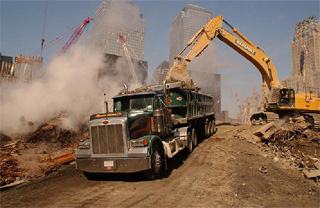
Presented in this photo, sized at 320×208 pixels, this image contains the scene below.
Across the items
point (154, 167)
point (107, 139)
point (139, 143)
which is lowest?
point (154, 167)

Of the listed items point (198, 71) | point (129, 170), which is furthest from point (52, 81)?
point (198, 71)

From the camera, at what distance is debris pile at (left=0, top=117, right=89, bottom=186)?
23.2 ft

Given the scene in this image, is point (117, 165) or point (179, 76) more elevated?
point (179, 76)

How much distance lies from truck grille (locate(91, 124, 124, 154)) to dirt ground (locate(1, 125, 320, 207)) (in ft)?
3.37

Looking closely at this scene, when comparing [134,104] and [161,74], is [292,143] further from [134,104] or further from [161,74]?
[161,74]

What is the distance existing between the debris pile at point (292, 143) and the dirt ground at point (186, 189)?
1152 millimetres

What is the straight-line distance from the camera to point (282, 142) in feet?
35.8

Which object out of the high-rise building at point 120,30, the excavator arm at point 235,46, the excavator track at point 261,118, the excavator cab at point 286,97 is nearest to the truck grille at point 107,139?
the excavator arm at point 235,46

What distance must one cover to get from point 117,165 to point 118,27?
41.1 metres

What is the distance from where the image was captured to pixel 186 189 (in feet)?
18.0

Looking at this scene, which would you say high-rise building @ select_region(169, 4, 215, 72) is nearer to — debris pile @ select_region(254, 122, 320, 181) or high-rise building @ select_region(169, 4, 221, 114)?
high-rise building @ select_region(169, 4, 221, 114)

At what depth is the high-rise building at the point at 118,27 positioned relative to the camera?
4097 cm

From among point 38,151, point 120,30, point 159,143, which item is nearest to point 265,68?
point 159,143

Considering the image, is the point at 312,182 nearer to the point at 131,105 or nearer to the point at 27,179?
the point at 131,105
